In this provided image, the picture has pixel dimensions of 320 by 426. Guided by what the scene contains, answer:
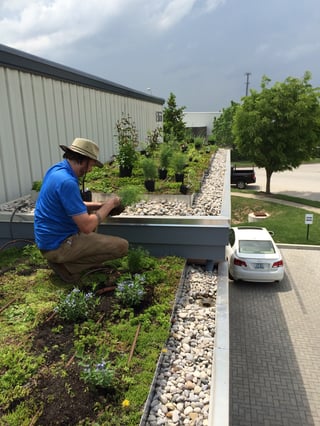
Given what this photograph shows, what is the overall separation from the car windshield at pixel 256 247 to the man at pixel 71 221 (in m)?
6.65

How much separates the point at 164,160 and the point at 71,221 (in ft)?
14.9

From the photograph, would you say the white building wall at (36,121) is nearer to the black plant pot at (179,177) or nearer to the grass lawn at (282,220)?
the black plant pot at (179,177)

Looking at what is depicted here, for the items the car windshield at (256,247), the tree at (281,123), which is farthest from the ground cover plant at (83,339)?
the tree at (281,123)

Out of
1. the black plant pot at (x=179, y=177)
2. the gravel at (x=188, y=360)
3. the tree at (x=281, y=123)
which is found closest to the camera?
the gravel at (x=188, y=360)

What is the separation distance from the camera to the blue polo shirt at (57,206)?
11.1 ft

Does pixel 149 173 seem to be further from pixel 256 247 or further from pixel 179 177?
pixel 256 247

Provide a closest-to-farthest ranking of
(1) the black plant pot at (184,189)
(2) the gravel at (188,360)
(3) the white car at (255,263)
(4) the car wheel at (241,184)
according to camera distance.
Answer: (2) the gravel at (188,360), (1) the black plant pot at (184,189), (3) the white car at (255,263), (4) the car wheel at (241,184)

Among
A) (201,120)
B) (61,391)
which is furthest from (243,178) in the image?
(61,391)

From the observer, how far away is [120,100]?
11.0 metres

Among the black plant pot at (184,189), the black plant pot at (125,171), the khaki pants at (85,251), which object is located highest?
the black plant pot at (125,171)

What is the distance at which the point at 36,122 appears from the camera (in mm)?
6434

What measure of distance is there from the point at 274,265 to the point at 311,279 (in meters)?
1.73

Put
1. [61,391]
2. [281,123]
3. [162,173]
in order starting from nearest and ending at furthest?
[61,391] → [162,173] → [281,123]

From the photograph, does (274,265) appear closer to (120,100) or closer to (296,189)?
(120,100)
